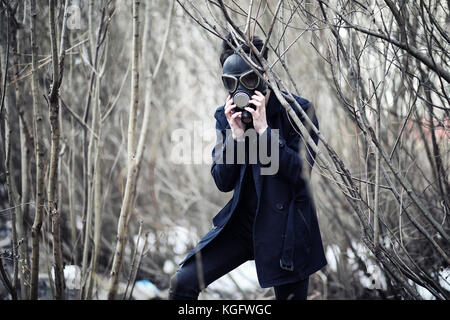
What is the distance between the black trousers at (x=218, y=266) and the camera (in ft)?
7.03

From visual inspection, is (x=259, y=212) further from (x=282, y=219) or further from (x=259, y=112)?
(x=259, y=112)

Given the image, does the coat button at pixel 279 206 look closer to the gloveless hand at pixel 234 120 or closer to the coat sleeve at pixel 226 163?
the coat sleeve at pixel 226 163

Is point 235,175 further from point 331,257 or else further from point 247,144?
point 331,257

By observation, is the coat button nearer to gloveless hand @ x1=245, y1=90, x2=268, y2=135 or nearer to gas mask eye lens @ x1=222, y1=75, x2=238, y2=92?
gloveless hand @ x1=245, y1=90, x2=268, y2=135

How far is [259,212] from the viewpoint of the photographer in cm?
222

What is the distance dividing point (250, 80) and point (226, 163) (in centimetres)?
41

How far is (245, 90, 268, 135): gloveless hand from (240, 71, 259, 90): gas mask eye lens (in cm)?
6

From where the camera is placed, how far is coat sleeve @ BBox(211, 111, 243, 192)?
227cm

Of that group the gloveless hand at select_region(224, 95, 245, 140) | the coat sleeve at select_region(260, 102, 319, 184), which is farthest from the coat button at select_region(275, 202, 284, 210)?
the gloveless hand at select_region(224, 95, 245, 140)

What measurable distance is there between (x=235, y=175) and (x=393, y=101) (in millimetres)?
1980

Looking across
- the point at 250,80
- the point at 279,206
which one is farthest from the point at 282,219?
the point at 250,80

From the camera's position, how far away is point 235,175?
91.6 inches

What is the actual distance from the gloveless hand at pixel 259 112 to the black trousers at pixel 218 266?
488mm
